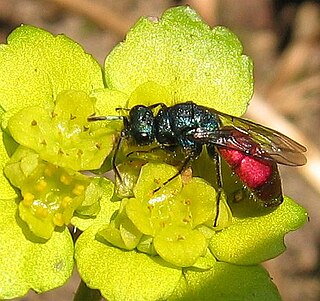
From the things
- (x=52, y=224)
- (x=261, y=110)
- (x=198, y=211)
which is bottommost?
(x=261, y=110)

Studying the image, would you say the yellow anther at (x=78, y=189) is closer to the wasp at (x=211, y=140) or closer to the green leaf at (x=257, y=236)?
the wasp at (x=211, y=140)

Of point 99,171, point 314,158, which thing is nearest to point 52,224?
point 99,171

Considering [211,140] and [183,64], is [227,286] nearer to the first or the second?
[211,140]

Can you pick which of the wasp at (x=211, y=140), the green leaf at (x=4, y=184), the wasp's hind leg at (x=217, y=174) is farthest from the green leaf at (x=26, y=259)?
the wasp's hind leg at (x=217, y=174)

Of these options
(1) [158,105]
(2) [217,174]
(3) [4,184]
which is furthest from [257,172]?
(3) [4,184]

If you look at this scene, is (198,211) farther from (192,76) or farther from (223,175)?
(192,76)
